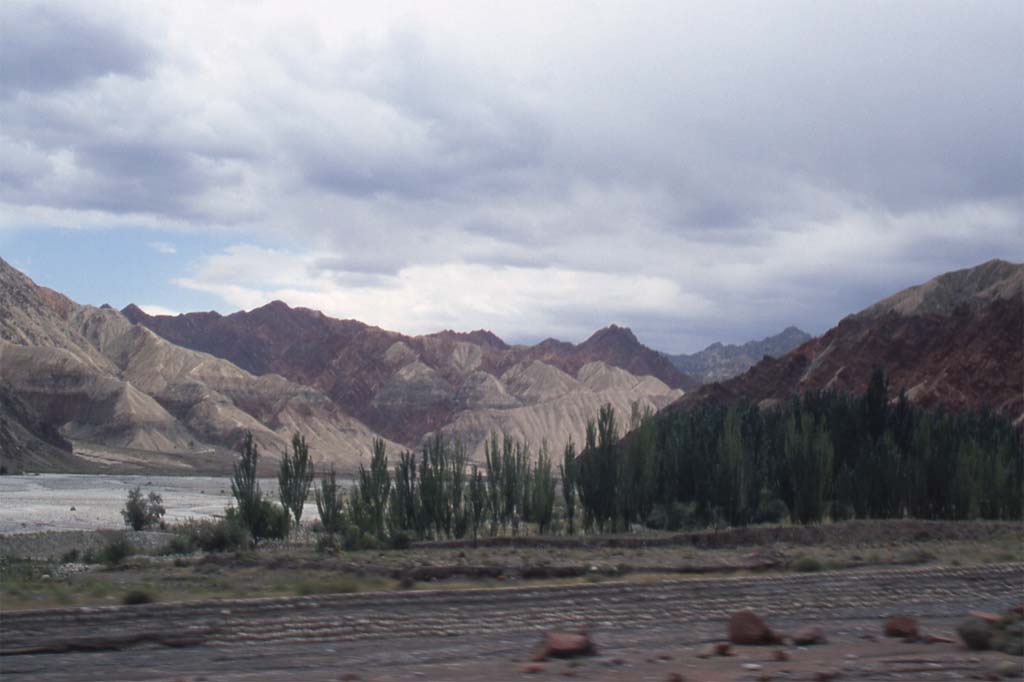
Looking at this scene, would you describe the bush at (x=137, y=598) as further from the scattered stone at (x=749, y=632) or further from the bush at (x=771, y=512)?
the bush at (x=771, y=512)

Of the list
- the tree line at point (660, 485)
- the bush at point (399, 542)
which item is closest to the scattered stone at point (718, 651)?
the bush at point (399, 542)

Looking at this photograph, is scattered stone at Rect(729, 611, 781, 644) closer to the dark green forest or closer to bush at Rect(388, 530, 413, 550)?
bush at Rect(388, 530, 413, 550)

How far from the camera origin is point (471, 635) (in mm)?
17219

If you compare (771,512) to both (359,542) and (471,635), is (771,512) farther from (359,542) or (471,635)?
(471,635)

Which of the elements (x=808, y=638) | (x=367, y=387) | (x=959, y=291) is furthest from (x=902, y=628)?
(x=367, y=387)

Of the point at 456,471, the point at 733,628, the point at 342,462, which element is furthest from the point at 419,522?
the point at 342,462

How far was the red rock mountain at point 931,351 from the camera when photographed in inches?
2931

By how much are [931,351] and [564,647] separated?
7564 centimetres

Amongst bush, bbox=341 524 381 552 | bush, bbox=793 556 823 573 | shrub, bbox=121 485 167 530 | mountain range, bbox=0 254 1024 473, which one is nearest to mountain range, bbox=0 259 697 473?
mountain range, bbox=0 254 1024 473

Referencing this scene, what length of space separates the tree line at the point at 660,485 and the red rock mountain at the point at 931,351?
888 inches

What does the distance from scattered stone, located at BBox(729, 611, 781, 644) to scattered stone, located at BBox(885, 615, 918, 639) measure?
2331 millimetres

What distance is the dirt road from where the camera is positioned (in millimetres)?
13586

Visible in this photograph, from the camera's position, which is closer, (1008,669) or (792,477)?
(1008,669)

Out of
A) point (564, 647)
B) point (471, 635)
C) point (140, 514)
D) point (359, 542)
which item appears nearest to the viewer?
point (564, 647)
